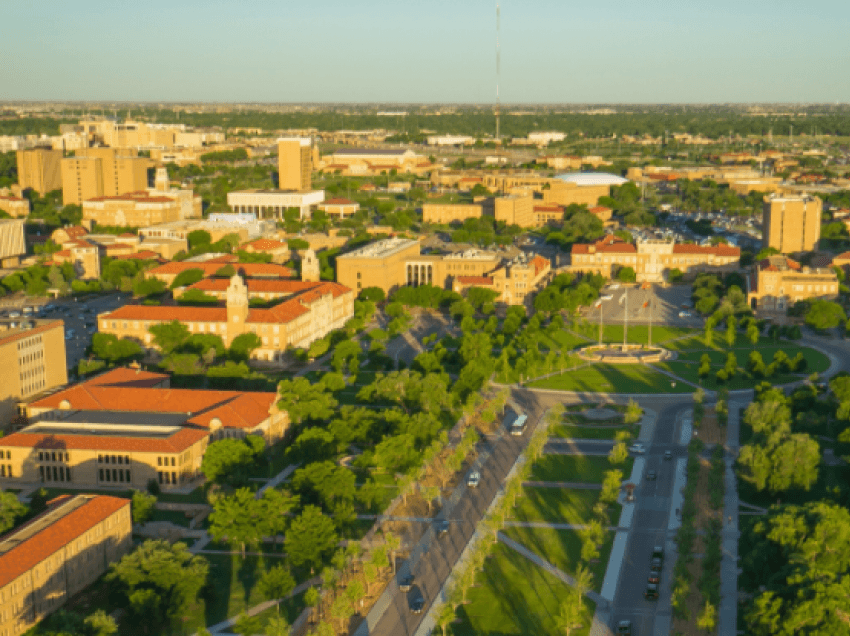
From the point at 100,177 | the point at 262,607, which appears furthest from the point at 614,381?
the point at 100,177

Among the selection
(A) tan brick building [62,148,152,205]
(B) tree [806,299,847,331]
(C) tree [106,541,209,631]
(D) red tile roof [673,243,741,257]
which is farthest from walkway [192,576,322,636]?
(A) tan brick building [62,148,152,205]

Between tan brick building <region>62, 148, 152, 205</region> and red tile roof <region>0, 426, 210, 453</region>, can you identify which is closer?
red tile roof <region>0, 426, 210, 453</region>

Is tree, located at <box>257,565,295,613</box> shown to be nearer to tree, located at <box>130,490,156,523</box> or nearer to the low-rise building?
tree, located at <box>130,490,156,523</box>

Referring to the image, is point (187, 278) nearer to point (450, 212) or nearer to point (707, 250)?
point (707, 250)

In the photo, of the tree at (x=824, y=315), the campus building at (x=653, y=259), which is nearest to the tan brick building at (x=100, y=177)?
the campus building at (x=653, y=259)

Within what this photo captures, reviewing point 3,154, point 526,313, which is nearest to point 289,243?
point 526,313

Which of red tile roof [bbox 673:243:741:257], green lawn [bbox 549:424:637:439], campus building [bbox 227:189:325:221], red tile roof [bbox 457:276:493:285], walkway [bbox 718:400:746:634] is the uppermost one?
campus building [bbox 227:189:325:221]

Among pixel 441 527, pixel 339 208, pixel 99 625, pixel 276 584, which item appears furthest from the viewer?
pixel 339 208
